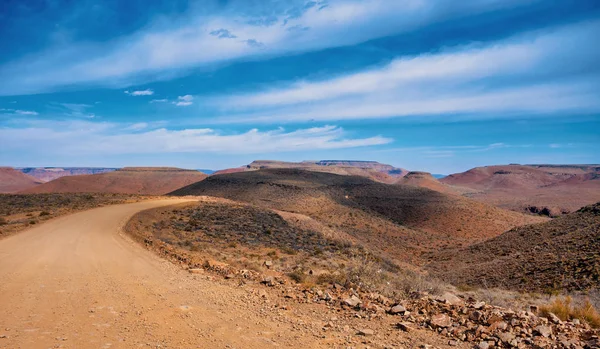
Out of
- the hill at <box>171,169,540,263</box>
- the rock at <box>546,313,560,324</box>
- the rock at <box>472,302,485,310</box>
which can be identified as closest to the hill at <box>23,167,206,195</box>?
the hill at <box>171,169,540,263</box>

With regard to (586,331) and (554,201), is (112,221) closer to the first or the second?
(586,331)

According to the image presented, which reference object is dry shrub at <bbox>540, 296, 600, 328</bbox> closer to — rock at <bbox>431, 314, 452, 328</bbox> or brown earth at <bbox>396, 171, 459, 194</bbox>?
rock at <bbox>431, 314, 452, 328</bbox>

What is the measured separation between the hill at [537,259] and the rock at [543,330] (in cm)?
1260

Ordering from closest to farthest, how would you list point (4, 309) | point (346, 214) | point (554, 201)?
point (4, 309) < point (346, 214) < point (554, 201)

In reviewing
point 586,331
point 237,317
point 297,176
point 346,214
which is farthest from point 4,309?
point 297,176

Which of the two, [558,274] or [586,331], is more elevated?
[586,331]

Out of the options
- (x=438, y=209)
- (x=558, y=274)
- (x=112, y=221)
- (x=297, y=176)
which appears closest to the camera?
(x=558, y=274)

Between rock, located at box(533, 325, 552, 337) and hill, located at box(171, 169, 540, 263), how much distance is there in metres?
26.1

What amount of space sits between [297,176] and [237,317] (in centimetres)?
7370

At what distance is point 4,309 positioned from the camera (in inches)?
294

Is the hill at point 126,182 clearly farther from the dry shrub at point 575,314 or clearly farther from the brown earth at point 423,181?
the dry shrub at point 575,314

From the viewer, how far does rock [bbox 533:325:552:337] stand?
21.5ft

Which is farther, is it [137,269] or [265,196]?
[265,196]

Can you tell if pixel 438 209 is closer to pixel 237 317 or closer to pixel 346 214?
pixel 346 214
